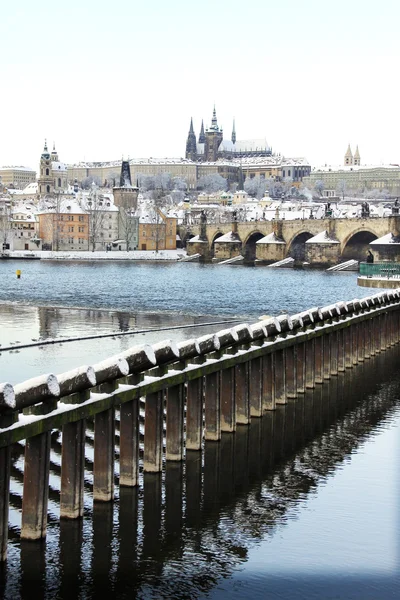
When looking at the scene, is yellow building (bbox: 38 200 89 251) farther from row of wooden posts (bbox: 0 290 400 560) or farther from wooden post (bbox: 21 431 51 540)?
wooden post (bbox: 21 431 51 540)

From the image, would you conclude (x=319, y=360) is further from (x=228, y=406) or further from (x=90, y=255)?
(x=90, y=255)

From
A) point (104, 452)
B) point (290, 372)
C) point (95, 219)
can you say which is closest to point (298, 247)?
point (95, 219)

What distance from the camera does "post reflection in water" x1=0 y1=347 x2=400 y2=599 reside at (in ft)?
37.9

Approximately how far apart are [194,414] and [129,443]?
240cm

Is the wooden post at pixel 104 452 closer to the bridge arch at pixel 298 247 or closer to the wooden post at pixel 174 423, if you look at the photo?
the wooden post at pixel 174 423

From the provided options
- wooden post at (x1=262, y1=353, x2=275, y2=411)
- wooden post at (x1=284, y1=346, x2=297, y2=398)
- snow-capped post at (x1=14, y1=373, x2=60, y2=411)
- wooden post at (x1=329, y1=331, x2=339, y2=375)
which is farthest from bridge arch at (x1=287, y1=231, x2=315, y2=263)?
snow-capped post at (x1=14, y1=373, x2=60, y2=411)

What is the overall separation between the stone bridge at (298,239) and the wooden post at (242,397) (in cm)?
10855

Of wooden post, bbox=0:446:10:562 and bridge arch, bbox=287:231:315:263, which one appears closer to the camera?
wooden post, bbox=0:446:10:562

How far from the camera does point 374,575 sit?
476 inches

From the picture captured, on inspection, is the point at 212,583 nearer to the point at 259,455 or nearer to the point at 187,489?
the point at 187,489

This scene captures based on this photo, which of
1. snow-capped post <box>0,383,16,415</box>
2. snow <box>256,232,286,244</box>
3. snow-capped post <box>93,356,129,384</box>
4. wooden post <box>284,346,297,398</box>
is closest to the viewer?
snow-capped post <box>0,383,16,415</box>

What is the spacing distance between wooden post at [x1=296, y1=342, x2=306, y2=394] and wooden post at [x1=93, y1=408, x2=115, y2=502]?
9.11 metres

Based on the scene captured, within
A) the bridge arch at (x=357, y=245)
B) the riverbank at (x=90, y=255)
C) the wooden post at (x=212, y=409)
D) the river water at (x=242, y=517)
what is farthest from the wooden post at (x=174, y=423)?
the riverbank at (x=90, y=255)

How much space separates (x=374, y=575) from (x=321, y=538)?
118 centimetres
